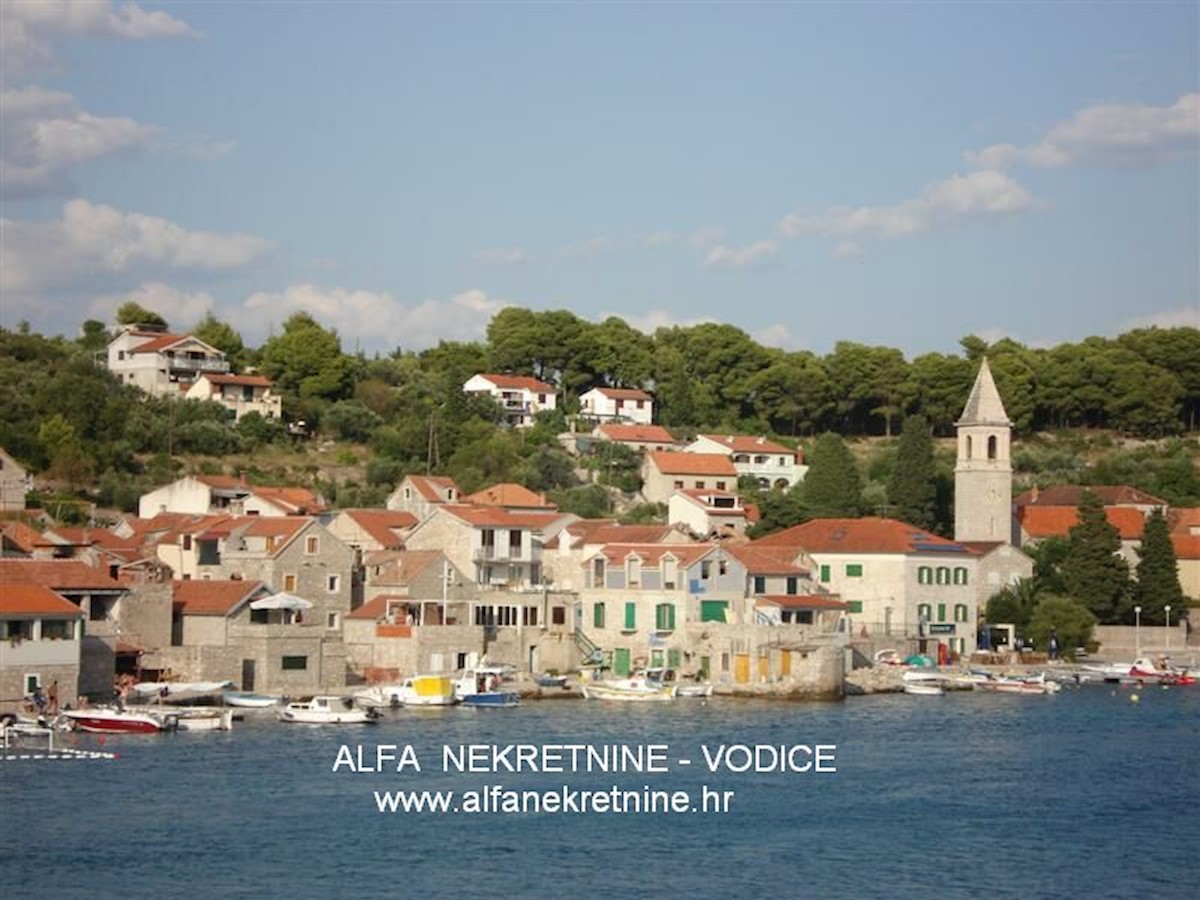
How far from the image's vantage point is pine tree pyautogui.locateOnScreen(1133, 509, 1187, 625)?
75.1 m

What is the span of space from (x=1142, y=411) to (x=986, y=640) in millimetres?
40958

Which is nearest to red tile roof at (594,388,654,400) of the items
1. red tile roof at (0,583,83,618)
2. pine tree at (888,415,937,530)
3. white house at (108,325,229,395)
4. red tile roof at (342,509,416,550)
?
white house at (108,325,229,395)

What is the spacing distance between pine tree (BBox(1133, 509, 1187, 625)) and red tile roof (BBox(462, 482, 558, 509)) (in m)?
21.3

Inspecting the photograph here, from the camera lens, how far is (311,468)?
284ft

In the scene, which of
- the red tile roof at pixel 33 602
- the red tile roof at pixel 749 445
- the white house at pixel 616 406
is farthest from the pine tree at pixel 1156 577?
the red tile roof at pixel 33 602

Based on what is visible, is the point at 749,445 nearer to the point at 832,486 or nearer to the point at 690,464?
Answer: the point at 690,464

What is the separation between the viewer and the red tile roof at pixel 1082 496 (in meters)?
88.4

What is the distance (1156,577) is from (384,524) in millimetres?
28238

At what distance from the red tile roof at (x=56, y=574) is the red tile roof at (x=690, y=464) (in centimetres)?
3946

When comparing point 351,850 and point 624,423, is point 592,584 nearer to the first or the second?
point 351,850

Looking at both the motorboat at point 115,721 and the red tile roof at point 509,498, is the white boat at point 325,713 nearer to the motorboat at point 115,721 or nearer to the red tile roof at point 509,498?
the motorboat at point 115,721

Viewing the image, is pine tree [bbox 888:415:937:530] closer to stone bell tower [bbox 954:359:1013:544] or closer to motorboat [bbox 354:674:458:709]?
stone bell tower [bbox 954:359:1013:544]

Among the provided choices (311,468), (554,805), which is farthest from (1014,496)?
(554,805)

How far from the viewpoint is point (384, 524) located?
6656 cm
